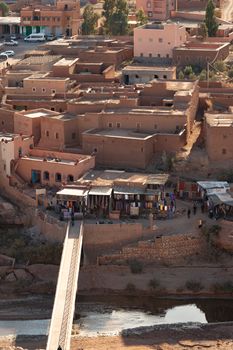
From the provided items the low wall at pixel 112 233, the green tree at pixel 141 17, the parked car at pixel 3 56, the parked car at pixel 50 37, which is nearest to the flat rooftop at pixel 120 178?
the low wall at pixel 112 233

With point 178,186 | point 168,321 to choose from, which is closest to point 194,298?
point 168,321

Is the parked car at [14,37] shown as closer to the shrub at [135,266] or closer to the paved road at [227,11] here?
the paved road at [227,11]

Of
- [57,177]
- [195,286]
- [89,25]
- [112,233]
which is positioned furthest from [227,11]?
[195,286]

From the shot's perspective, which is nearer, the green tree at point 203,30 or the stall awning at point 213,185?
the stall awning at point 213,185

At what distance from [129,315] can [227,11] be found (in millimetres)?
45122

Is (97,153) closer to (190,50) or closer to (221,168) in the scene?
(221,168)

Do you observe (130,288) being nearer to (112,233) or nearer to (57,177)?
(112,233)

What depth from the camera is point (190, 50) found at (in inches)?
1945

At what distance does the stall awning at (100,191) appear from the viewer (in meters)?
33.4

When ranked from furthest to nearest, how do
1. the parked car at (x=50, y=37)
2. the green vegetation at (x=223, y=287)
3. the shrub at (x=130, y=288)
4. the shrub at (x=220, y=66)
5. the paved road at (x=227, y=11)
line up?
the paved road at (x=227, y=11) → the parked car at (x=50, y=37) → the shrub at (x=220, y=66) → the shrub at (x=130, y=288) → the green vegetation at (x=223, y=287)

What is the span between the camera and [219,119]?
3712cm

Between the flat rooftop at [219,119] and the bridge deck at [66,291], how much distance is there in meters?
6.46

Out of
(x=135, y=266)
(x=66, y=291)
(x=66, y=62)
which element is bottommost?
(x=135, y=266)

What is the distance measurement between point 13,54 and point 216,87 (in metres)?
14.7
